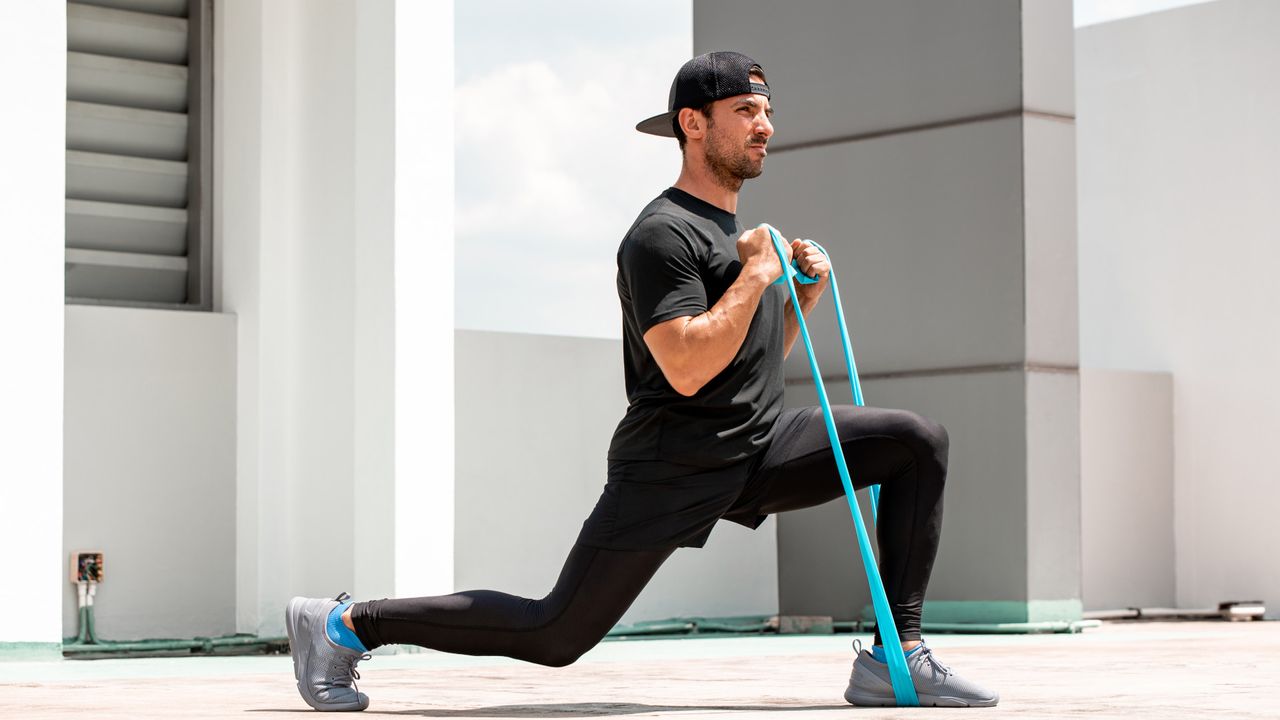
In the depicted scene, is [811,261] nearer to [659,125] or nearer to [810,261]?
[810,261]

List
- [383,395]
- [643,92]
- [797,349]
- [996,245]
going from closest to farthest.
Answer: [383,395] < [996,245] < [797,349] < [643,92]

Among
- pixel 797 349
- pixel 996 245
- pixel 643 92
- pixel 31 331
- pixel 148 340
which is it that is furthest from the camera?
pixel 643 92

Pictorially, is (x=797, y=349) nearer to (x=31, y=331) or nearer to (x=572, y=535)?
(x=572, y=535)

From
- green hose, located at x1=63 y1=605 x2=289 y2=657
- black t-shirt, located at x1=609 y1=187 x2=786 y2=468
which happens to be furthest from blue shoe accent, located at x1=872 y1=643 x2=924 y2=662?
green hose, located at x1=63 y1=605 x2=289 y2=657

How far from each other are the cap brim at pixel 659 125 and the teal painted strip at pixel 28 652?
3.41 m

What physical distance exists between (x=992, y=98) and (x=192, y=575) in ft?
14.7

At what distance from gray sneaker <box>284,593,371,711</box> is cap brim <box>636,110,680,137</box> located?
4.07 feet

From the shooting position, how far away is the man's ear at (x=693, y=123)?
3.90m

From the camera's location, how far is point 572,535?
9.37m

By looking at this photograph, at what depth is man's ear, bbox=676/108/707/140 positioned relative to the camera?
3904 millimetres

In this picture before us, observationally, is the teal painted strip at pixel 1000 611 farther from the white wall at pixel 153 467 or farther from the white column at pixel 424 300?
the white wall at pixel 153 467

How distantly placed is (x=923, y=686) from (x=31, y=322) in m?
3.89

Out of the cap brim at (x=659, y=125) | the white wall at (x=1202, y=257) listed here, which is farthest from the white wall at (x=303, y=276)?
the white wall at (x=1202, y=257)

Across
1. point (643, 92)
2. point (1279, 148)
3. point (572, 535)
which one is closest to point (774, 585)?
point (572, 535)
